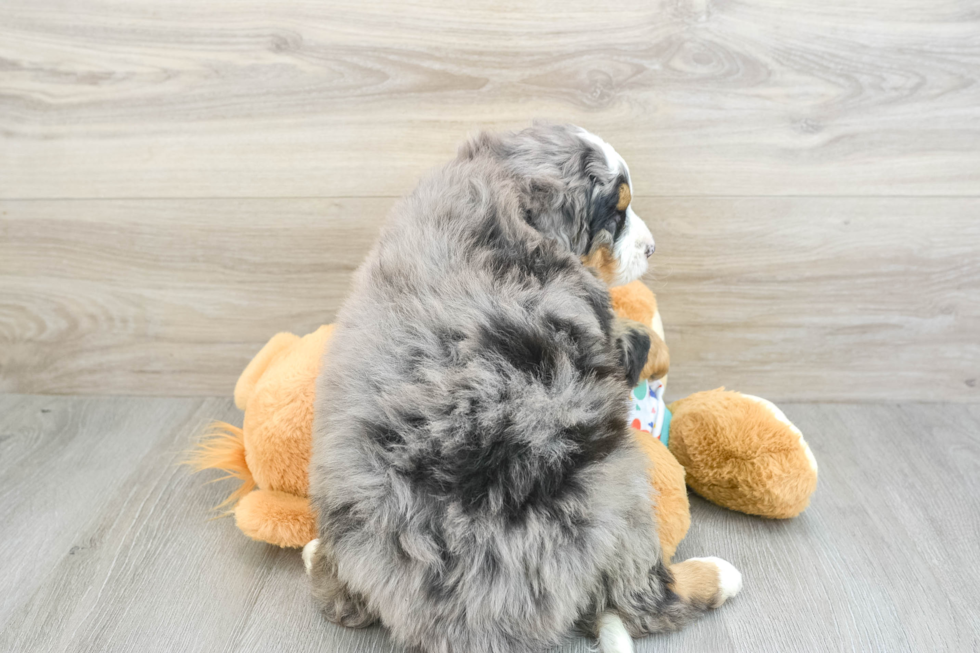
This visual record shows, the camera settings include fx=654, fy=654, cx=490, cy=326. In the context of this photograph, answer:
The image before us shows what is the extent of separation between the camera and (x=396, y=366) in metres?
0.96

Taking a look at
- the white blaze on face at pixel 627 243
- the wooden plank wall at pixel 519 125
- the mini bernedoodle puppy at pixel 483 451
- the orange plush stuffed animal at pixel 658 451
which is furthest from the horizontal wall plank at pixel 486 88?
the mini bernedoodle puppy at pixel 483 451

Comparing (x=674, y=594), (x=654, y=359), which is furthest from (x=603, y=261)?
(x=674, y=594)

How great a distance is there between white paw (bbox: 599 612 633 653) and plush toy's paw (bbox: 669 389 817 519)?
45 cm

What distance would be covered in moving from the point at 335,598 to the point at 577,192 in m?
0.82

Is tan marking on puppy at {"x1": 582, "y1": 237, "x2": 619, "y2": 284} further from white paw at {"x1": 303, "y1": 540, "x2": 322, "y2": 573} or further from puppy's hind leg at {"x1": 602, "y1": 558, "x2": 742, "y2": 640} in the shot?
white paw at {"x1": 303, "y1": 540, "x2": 322, "y2": 573}

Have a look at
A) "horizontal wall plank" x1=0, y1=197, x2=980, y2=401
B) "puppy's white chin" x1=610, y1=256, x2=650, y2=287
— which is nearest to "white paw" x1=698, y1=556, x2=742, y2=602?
"puppy's white chin" x1=610, y1=256, x2=650, y2=287

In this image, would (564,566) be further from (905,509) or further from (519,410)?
(905,509)

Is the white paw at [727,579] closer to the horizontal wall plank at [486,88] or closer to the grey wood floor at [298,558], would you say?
the grey wood floor at [298,558]

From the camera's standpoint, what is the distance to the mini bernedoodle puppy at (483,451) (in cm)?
93

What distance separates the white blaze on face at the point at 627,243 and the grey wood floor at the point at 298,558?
22.0 inches

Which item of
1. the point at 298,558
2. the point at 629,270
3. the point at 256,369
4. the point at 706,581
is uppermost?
the point at 629,270

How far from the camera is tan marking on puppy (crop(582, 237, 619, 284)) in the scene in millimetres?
1220

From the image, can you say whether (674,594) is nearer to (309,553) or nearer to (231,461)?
(309,553)

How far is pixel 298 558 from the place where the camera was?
4.38ft
